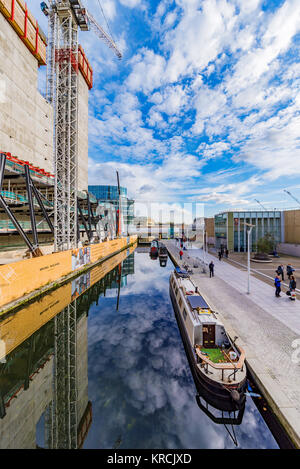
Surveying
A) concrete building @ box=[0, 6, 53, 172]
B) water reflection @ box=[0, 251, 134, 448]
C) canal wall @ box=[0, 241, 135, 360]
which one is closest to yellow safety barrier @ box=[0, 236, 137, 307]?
canal wall @ box=[0, 241, 135, 360]

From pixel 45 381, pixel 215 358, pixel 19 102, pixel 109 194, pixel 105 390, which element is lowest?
pixel 45 381

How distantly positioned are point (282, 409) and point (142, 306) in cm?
1283

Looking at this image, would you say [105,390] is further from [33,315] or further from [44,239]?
[44,239]

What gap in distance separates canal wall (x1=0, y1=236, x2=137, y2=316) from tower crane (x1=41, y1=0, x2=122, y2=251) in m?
3.78

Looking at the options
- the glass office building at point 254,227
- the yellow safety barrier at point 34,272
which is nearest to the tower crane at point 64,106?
the yellow safety barrier at point 34,272

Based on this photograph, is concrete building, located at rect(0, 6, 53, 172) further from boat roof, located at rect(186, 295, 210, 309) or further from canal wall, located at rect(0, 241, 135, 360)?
boat roof, located at rect(186, 295, 210, 309)

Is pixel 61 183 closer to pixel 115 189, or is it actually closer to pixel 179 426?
pixel 179 426

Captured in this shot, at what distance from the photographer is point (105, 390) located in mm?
8164

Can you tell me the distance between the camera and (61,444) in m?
6.07

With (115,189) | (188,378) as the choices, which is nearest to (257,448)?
(188,378)

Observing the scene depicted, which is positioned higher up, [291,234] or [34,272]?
[291,234]

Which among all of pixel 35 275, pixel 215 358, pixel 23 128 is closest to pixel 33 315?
pixel 35 275

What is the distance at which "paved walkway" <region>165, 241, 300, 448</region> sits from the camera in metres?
6.12

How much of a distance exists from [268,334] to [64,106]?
35651 mm
